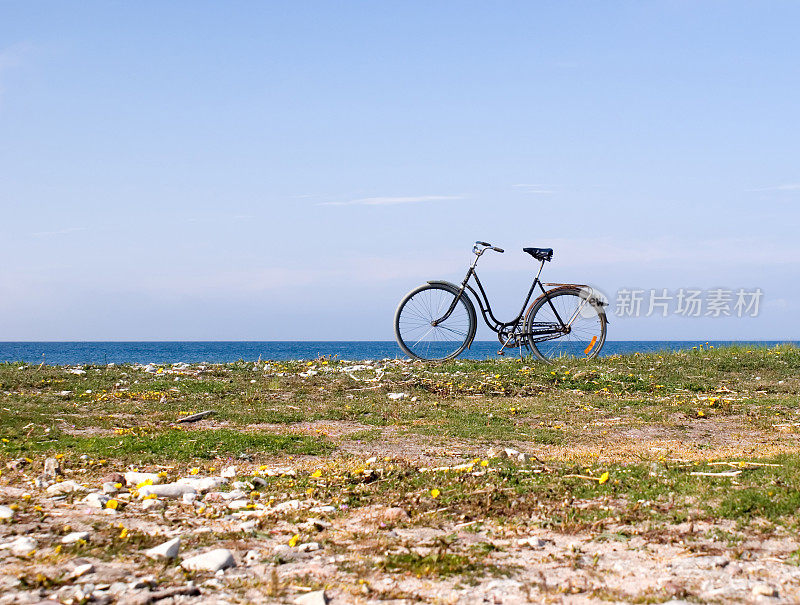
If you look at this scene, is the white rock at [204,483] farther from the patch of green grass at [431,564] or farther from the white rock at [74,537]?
the patch of green grass at [431,564]

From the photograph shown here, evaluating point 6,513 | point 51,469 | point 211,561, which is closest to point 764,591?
point 211,561

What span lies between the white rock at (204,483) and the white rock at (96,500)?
2.44 ft

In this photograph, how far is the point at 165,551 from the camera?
4.83 m

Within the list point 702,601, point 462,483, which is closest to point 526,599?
point 702,601

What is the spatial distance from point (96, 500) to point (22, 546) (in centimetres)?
127

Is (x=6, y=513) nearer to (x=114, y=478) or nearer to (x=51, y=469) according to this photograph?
(x=114, y=478)

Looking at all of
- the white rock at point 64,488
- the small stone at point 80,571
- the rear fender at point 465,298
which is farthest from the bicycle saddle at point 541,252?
the small stone at point 80,571

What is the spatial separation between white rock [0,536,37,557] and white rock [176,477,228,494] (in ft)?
5.99

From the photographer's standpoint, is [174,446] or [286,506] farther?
[174,446]

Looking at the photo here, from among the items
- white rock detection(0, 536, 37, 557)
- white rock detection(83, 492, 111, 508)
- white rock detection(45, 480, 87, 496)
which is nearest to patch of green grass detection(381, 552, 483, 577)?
white rock detection(0, 536, 37, 557)

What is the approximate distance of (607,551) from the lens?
4887 millimetres

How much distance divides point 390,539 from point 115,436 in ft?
19.9

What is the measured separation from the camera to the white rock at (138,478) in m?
7.16

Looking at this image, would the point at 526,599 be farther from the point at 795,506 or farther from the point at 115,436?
the point at 115,436
